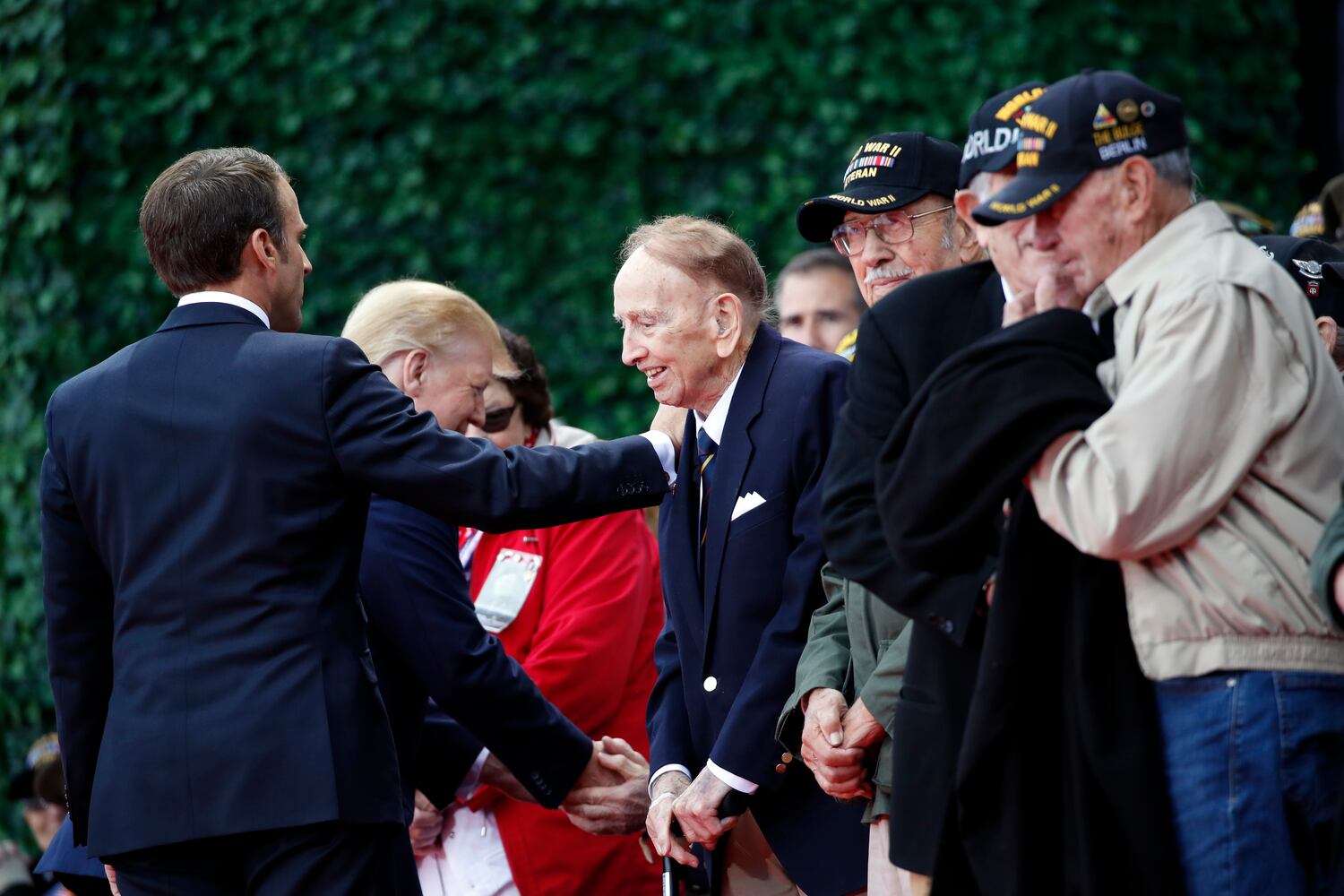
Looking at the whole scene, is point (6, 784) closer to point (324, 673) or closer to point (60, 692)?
point (60, 692)

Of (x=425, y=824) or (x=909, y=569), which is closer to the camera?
(x=909, y=569)

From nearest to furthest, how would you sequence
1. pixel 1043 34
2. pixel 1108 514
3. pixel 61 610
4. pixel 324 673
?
pixel 1108 514 < pixel 324 673 < pixel 61 610 < pixel 1043 34

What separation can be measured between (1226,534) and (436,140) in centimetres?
514

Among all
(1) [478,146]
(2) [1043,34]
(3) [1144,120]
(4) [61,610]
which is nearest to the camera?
(3) [1144,120]

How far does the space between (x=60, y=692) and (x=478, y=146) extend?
4062 mm

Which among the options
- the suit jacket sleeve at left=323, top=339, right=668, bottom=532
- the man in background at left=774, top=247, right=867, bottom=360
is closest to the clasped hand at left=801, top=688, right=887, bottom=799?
the suit jacket sleeve at left=323, top=339, right=668, bottom=532

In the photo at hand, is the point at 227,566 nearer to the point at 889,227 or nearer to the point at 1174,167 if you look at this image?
the point at 889,227

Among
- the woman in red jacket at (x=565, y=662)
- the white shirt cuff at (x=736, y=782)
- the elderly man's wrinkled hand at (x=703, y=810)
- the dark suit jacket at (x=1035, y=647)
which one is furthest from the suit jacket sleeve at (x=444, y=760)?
the dark suit jacket at (x=1035, y=647)

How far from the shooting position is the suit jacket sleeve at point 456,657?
3.60 m

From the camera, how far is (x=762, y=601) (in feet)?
10.6

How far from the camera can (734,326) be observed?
345 cm

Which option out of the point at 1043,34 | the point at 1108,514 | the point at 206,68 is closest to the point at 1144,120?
the point at 1108,514

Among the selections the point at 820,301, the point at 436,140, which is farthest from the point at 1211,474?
the point at 436,140

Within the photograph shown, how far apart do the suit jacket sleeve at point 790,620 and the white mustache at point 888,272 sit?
26 cm
